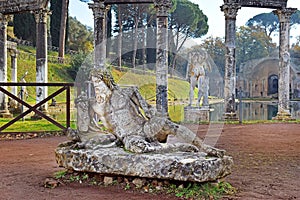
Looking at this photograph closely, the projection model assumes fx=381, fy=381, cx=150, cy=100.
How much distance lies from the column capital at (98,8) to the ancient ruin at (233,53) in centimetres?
489

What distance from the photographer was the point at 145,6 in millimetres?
36625

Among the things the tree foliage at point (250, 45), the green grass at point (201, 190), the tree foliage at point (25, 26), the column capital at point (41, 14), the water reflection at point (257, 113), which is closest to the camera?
the green grass at point (201, 190)

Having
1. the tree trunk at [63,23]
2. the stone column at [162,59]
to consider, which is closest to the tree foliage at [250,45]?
the tree trunk at [63,23]

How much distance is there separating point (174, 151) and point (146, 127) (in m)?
0.52

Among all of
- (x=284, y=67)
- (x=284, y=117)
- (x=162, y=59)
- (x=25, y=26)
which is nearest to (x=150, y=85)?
(x=284, y=67)

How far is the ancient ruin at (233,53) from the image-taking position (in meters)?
15.4

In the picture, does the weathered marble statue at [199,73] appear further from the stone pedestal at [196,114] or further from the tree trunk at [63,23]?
the tree trunk at [63,23]

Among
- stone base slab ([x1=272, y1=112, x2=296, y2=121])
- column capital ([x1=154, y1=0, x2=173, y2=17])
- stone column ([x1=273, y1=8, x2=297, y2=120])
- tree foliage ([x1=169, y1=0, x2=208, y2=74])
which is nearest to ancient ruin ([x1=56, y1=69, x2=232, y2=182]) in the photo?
column capital ([x1=154, y1=0, x2=173, y2=17])

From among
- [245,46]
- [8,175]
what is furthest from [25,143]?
[245,46]

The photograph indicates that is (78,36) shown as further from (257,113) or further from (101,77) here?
(101,77)

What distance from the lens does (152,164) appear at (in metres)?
4.64

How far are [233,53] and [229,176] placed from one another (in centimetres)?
1051

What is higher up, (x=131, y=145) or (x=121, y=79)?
(x=121, y=79)

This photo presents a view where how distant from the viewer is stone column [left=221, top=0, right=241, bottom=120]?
604 inches
